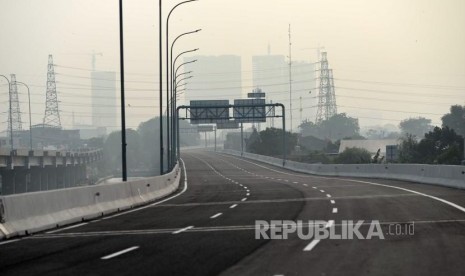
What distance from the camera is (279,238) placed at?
16516mm

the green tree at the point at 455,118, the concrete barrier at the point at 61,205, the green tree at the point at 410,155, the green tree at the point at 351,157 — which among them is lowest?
the green tree at the point at 351,157

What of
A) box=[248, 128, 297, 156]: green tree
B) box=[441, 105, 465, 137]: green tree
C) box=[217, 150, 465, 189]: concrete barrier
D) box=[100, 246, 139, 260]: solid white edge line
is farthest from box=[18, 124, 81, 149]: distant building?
box=[100, 246, 139, 260]: solid white edge line

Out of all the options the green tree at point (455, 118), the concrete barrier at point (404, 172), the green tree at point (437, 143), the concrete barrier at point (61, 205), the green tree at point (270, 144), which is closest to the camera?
the concrete barrier at point (61, 205)

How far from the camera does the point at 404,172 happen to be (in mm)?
48469

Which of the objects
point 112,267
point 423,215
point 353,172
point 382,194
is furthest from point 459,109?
point 112,267

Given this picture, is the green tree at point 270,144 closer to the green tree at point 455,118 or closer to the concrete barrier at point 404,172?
the green tree at point 455,118

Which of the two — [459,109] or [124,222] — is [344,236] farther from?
[459,109]

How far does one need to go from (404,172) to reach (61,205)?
2943 centimetres

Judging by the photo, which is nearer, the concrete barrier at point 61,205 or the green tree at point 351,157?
the concrete barrier at point 61,205

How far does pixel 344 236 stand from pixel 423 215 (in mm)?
5807

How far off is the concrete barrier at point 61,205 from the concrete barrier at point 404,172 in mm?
14287

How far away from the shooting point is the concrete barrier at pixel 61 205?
19.7 metres

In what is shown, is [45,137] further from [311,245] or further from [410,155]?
[311,245]

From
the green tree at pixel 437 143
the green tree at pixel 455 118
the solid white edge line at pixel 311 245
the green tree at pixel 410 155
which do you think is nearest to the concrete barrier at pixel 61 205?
the solid white edge line at pixel 311 245
